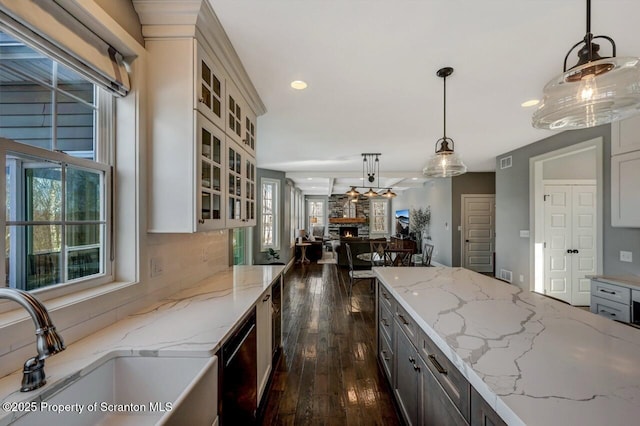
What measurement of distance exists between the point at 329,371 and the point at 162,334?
176 cm

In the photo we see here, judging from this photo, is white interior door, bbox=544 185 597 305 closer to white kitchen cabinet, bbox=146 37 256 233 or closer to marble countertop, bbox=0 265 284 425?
marble countertop, bbox=0 265 284 425

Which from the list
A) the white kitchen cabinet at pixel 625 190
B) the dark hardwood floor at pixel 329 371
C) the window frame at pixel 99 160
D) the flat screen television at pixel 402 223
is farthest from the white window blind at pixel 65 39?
the flat screen television at pixel 402 223

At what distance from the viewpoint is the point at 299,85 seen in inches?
97.4

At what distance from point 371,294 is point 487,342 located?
4.06 metres

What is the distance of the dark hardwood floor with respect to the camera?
76.9 inches

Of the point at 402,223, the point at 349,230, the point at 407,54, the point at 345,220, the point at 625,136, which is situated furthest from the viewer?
the point at 345,220

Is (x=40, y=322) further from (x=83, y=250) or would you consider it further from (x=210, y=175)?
(x=210, y=175)

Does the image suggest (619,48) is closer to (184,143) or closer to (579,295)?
(184,143)

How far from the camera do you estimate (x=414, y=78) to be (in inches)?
91.7

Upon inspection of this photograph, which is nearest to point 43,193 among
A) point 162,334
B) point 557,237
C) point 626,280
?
point 162,334

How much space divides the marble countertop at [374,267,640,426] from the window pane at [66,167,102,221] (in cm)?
179

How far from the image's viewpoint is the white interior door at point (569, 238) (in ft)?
14.3

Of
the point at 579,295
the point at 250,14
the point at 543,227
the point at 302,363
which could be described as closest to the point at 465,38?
the point at 250,14

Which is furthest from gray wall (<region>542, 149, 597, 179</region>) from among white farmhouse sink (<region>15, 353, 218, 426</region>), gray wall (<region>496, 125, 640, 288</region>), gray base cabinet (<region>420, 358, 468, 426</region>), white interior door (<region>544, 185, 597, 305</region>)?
white farmhouse sink (<region>15, 353, 218, 426</region>)
